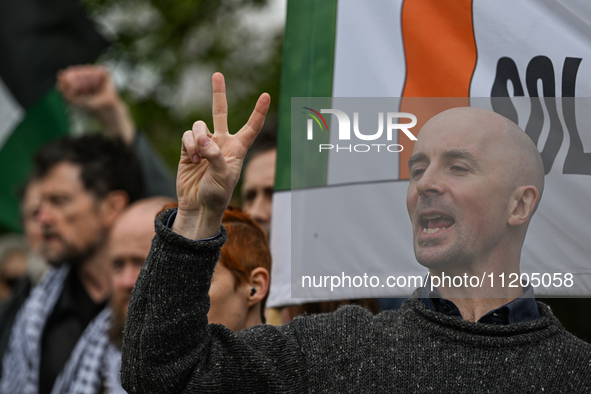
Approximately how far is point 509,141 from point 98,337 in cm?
223

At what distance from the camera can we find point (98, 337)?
10.2 ft

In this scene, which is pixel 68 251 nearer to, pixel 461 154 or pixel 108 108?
pixel 108 108

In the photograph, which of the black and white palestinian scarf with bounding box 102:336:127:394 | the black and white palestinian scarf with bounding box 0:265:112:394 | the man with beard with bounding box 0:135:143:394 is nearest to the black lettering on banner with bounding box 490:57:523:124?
the black and white palestinian scarf with bounding box 102:336:127:394

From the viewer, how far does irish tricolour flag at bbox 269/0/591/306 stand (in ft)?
5.67

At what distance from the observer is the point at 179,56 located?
7262 mm

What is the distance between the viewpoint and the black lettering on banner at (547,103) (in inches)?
69.0

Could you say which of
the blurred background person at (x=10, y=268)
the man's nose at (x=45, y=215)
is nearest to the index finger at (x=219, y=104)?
the man's nose at (x=45, y=215)

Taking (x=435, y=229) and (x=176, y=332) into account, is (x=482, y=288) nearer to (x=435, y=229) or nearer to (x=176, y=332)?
(x=435, y=229)

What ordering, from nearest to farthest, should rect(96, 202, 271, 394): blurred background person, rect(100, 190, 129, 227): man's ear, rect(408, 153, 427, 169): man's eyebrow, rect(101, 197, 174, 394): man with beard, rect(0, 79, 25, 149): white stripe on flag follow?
rect(408, 153, 427, 169): man's eyebrow → rect(96, 202, 271, 394): blurred background person → rect(101, 197, 174, 394): man with beard → rect(100, 190, 129, 227): man's ear → rect(0, 79, 25, 149): white stripe on flag

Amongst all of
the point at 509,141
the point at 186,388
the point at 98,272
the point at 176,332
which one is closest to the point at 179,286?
the point at 176,332

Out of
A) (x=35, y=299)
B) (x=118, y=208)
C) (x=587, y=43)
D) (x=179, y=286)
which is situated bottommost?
(x=35, y=299)

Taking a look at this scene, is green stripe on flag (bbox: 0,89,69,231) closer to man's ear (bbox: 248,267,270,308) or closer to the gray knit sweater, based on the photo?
man's ear (bbox: 248,267,270,308)

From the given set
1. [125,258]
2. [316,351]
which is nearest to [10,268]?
[125,258]

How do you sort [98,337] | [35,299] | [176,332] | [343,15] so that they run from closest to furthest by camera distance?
[176,332]
[343,15]
[98,337]
[35,299]
